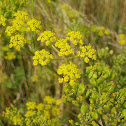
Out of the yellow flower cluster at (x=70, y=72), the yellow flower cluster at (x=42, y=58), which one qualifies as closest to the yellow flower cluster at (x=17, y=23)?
the yellow flower cluster at (x=42, y=58)


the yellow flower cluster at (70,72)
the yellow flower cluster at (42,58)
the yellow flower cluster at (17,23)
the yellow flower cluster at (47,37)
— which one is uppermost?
the yellow flower cluster at (17,23)

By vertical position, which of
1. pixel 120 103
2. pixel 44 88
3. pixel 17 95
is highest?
pixel 120 103

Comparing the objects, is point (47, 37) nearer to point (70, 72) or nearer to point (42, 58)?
point (42, 58)

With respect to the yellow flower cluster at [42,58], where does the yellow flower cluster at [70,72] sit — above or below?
below

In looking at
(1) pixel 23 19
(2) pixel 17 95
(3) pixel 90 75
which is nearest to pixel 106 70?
(3) pixel 90 75

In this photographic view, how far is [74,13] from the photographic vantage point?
3.48 metres

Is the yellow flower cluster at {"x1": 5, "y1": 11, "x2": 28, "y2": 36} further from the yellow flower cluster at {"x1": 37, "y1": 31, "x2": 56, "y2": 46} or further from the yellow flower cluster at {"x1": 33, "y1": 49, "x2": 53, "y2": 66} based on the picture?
the yellow flower cluster at {"x1": 33, "y1": 49, "x2": 53, "y2": 66}

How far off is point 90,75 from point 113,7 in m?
3.37

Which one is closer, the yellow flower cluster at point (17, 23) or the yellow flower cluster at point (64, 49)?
the yellow flower cluster at point (64, 49)

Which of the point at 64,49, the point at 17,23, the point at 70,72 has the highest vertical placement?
the point at 17,23

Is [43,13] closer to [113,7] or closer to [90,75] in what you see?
[90,75]

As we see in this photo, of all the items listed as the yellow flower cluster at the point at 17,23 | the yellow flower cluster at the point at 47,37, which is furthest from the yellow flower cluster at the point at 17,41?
the yellow flower cluster at the point at 47,37

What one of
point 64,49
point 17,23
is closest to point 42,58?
point 64,49

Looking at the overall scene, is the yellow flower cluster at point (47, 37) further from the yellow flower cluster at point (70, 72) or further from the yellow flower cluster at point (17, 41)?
the yellow flower cluster at point (70, 72)
